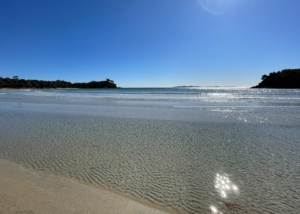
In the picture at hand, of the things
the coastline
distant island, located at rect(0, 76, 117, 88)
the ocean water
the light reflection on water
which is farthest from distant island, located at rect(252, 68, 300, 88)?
distant island, located at rect(0, 76, 117, 88)

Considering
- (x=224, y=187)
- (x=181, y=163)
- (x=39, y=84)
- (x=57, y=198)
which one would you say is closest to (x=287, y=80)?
(x=181, y=163)

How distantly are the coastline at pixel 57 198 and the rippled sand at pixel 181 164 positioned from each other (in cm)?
21

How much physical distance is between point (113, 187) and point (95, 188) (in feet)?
1.06

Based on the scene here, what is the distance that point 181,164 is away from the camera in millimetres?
4141

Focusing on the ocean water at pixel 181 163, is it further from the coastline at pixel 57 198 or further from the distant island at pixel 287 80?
the distant island at pixel 287 80

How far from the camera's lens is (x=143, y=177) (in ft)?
11.6

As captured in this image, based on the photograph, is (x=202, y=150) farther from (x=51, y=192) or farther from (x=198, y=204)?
(x=51, y=192)

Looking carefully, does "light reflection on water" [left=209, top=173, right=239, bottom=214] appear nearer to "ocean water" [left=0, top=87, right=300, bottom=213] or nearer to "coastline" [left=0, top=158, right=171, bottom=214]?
"ocean water" [left=0, top=87, right=300, bottom=213]

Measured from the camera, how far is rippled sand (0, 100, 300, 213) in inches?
112

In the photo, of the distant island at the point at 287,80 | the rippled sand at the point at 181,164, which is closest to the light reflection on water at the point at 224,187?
the rippled sand at the point at 181,164

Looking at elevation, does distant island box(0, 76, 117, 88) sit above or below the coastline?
above

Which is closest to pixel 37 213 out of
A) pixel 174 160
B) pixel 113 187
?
pixel 113 187

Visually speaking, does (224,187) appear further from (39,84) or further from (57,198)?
(39,84)

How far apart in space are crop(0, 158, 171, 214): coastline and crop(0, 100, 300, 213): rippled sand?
0.70 ft
